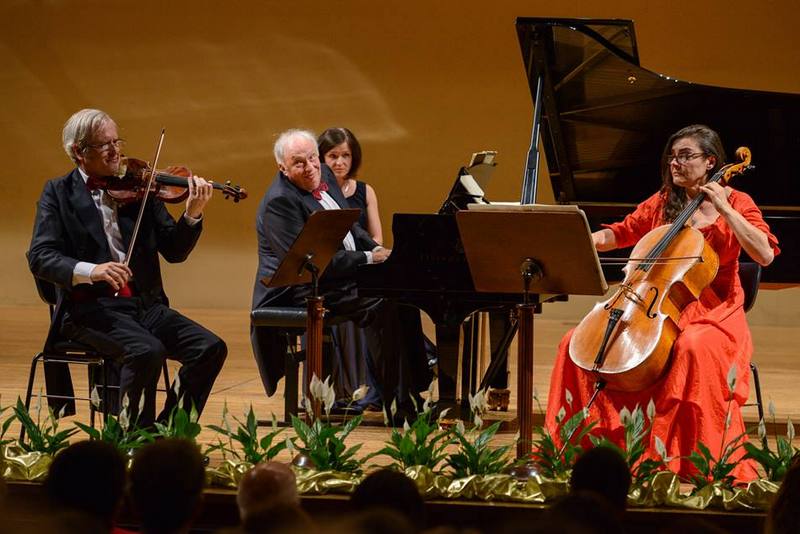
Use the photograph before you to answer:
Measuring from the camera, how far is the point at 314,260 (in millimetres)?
3723

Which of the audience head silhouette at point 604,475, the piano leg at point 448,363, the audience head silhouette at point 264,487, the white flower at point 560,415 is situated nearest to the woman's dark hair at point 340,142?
the piano leg at point 448,363

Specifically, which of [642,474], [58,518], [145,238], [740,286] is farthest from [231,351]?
[58,518]

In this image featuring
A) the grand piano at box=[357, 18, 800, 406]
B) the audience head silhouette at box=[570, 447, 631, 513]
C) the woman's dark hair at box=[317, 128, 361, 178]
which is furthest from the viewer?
the woman's dark hair at box=[317, 128, 361, 178]

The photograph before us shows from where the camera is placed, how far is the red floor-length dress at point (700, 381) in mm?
3547

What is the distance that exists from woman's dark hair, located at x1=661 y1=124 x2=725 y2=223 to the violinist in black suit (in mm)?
1621

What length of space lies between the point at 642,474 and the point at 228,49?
294 inches

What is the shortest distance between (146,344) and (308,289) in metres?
1.06

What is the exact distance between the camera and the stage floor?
4.95 m

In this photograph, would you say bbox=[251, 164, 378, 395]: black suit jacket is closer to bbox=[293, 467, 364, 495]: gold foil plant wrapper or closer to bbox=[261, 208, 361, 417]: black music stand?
bbox=[261, 208, 361, 417]: black music stand

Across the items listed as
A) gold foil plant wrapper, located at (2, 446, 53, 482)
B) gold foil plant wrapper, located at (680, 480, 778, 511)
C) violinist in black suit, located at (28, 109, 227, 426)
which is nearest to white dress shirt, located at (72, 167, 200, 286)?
violinist in black suit, located at (28, 109, 227, 426)

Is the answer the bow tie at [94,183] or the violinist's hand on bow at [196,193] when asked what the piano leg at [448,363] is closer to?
the violinist's hand on bow at [196,193]

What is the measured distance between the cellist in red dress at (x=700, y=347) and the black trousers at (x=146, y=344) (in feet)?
3.94

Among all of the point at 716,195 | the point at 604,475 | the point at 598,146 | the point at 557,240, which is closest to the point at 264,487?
the point at 604,475

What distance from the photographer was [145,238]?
396cm
